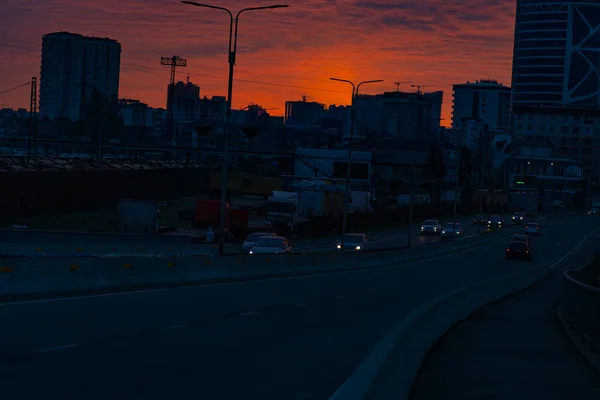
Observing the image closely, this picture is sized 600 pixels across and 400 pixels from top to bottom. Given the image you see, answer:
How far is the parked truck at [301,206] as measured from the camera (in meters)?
75.4

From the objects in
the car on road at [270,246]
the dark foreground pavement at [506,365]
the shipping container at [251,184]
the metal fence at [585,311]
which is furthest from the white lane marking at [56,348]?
the shipping container at [251,184]

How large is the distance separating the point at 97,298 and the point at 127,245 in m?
32.1

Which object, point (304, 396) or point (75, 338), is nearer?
point (304, 396)

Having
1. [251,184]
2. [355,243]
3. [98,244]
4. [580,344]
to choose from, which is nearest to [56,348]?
[580,344]

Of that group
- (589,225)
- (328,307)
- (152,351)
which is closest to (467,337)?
(328,307)

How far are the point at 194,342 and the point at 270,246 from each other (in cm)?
3119

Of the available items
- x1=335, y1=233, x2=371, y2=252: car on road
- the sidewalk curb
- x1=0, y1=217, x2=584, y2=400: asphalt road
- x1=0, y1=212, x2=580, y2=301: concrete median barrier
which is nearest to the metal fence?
the sidewalk curb

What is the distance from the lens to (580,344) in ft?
62.8

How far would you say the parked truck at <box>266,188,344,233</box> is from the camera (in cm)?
7538

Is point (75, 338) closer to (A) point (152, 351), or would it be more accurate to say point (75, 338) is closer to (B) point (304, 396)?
(A) point (152, 351)

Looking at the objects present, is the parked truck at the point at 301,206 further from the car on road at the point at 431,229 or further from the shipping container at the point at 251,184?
the shipping container at the point at 251,184

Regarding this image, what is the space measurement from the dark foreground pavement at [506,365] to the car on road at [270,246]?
21.5 meters

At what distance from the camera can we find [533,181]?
193 m

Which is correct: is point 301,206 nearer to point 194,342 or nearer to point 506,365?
point 194,342
